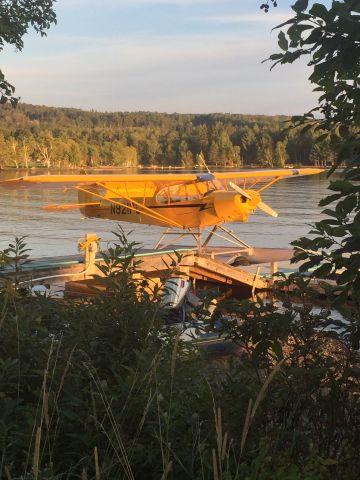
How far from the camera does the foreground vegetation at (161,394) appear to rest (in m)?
1.64

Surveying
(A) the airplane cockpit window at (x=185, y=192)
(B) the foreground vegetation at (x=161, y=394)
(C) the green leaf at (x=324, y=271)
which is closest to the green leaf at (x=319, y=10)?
(C) the green leaf at (x=324, y=271)

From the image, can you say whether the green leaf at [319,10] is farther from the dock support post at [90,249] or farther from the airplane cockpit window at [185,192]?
the airplane cockpit window at [185,192]

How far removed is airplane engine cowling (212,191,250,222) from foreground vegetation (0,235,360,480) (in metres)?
11.1

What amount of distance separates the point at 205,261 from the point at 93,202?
19.4 ft

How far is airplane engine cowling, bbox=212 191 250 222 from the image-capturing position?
13484 millimetres

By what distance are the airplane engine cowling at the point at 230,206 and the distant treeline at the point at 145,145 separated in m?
77.8

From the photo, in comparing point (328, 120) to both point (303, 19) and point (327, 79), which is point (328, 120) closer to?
point (327, 79)

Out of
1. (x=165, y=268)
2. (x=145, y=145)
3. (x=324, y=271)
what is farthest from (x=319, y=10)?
(x=145, y=145)

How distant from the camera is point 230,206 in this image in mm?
13500

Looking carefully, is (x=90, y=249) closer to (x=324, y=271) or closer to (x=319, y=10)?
(x=324, y=271)

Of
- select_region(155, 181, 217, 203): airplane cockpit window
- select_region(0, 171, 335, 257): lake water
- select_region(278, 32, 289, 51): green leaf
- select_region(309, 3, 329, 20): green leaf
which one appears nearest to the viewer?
select_region(309, 3, 329, 20): green leaf

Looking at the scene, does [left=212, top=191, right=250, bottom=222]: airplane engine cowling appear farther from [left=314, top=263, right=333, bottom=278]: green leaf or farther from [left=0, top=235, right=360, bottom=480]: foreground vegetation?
[left=314, top=263, right=333, bottom=278]: green leaf

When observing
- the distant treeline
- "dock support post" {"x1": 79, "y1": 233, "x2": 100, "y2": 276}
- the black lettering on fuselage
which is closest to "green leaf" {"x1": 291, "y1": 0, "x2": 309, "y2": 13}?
"dock support post" {"x1": 79, "y1": 233, "x2": 100, "y2": 276}

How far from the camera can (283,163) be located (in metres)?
95.2
